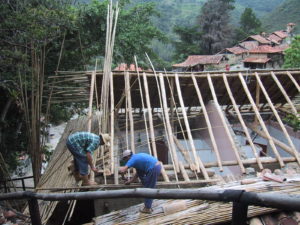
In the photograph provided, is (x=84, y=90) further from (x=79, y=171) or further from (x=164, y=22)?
(x=164, y=22)

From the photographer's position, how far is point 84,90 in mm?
6809

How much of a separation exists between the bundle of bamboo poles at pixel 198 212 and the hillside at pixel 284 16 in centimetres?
4206

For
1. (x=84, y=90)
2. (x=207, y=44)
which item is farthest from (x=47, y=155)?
(x=207, y=44)

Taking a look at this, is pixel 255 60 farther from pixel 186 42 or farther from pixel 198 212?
pixel 198 212

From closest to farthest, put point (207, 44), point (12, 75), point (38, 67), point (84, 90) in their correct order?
point (38, 67), point (12, 75), point (84, 90), point (207, 44)

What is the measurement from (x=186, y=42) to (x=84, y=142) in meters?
29.8

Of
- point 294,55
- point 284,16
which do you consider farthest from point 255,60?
point 284,16

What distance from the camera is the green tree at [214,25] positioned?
3186 centimetres

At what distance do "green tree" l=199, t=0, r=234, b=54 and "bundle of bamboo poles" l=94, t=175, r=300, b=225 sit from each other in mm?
30015

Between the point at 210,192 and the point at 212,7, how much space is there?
33.5 meters

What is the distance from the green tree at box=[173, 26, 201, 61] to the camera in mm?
30781

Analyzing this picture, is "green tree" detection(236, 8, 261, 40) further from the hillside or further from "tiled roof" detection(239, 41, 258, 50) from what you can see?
the hillside

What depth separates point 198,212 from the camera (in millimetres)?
2887

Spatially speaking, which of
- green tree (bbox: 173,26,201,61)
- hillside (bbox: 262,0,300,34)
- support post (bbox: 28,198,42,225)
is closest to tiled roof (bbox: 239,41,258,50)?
green tree (bbox: 173,26,201,61)
